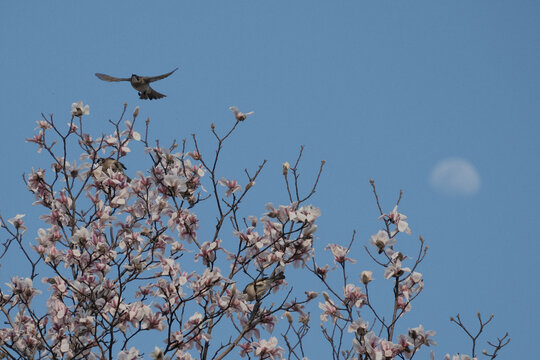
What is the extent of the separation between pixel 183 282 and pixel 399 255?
5.70ft

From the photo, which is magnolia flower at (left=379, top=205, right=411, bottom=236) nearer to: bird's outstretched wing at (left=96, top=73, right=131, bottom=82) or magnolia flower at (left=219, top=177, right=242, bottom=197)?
magnolia flower at (left=219, top=177, right=242, bottom=197)

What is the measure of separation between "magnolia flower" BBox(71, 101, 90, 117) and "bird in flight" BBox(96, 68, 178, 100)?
1946 millimetres

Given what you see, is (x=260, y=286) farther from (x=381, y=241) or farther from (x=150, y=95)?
(x=150, y=95)

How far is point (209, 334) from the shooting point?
16.9ft

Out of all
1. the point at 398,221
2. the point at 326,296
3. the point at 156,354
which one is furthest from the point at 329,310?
the point at 156,354

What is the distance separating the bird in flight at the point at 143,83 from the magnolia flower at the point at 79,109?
6.39 feet

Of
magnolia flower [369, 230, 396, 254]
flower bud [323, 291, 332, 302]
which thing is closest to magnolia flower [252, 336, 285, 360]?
flower bud [323, 291, 332, 302]

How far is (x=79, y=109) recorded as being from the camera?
641cm

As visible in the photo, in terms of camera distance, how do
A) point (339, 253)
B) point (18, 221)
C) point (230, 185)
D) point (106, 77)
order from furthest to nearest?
point (106, 77)
point (18, 221)
point (230, 185)
point (339, 253)

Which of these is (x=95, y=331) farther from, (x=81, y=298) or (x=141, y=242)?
(x=141, y=242)

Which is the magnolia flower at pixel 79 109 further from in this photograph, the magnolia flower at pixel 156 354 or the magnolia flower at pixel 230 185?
the magnolia flower at pixel 156 354

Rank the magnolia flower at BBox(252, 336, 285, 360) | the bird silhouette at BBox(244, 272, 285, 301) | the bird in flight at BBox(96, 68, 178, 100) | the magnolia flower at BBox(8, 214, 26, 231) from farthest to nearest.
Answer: the bird in flight at BBox(96, 68, 178, 100) < the magnolia flower at BBox(8, 214, 26, 231) < the bird silhouette at BBox(244, 272, 285, 301) < the magnolia flower at BBox(252, 336, 285, 360)

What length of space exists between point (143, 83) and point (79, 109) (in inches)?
88.7

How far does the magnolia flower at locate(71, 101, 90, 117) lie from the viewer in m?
6.39
